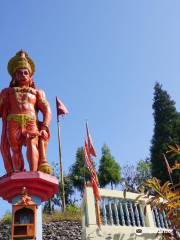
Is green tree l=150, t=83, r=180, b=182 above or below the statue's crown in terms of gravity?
above

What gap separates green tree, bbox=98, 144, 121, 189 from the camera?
1013 inches

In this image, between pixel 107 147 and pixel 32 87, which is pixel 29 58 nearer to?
pixel 32 87

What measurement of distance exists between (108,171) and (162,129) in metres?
4.98

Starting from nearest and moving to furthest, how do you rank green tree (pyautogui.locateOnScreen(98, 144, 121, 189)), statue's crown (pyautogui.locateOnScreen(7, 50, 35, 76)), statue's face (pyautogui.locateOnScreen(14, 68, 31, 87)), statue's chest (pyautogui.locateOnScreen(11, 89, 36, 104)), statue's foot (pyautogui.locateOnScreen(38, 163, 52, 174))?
statue's foot (pyautogui.locateOnScreen(38, 163, 52, 174)) → statue's chest (pyautogui.locateOnScreen(11, 89, 36, 104)) → statue's face (pyautogui.locateOnScreen(14, 68, 31, 87)) → statue's crown (pyautogui.locateOnScreen(7, 50, 35, 76)) → green tree (pyautogui.locateOnScreen(98, 144, 121, 189))

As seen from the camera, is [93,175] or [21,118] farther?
[93,175]

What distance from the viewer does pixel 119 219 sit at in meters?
7.31

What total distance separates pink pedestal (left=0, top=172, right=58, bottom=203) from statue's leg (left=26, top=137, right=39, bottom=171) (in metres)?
0.31

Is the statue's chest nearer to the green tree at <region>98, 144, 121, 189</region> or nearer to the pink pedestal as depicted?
the pink pedestal

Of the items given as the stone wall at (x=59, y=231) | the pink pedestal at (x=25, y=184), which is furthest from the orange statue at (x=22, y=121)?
the stone wall at (x=59, y=231)

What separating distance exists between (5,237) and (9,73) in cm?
628

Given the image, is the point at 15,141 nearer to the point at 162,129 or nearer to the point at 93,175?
the point at 93,175

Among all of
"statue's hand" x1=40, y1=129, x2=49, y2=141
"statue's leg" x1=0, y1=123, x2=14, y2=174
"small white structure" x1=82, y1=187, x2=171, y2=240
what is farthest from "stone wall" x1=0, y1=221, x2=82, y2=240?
"statue's hand" x1=40, y1=129, x2=49, y2=141

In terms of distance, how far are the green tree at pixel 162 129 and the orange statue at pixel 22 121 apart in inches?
508

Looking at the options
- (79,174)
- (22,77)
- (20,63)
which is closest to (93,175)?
(22,77)
